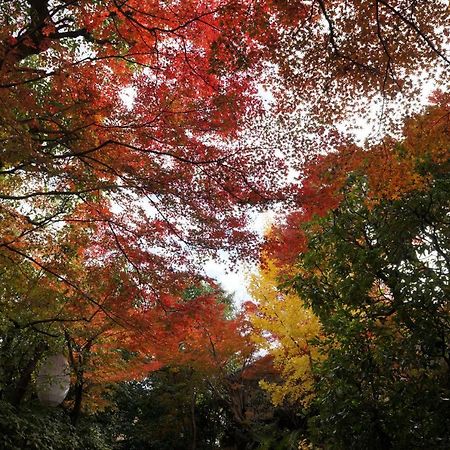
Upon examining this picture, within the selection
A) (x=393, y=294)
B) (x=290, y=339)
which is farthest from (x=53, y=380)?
(x=393, y=294)

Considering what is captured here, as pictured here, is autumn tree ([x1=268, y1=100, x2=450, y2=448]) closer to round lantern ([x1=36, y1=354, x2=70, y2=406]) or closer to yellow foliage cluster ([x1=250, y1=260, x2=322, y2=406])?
yellow foliage cluster ([x1=250, y1=260, x2=322, y2=406])

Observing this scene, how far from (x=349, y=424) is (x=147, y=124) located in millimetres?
4627

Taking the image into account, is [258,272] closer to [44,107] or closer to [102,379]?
[102,379]

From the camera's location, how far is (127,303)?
22.4 ft

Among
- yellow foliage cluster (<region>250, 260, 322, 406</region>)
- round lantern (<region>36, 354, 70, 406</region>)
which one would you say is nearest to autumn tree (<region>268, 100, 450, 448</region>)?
yellow foliage cluster (<region>250, 260, 322, 406</region>)

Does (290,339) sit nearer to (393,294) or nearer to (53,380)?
(393,294)

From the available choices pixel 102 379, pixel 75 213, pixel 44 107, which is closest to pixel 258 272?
pixel 102 379

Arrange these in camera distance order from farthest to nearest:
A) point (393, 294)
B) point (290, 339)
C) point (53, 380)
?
point (290, 339) < point (53, 380) < point (393, 294)

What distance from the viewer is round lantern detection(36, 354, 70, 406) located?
23.1 ft

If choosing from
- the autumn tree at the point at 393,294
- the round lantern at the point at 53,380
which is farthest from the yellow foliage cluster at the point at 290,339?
the round lantern at the point at 53,380

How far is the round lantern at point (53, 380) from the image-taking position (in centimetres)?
703

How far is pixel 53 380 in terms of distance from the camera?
698 cm

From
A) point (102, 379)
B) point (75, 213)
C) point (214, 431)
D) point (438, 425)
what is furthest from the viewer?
point (214, 431)

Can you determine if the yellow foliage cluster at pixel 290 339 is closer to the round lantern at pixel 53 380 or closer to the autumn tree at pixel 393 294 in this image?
the autumn tree at pixel 393 294
